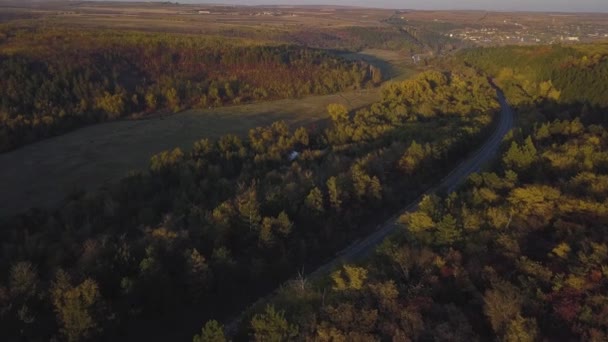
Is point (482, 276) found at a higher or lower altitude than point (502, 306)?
lower

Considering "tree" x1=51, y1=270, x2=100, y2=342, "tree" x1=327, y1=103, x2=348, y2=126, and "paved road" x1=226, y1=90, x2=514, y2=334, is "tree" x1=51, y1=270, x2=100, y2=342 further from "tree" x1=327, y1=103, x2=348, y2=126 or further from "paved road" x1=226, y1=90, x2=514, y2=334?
"tree" x1=327, y1=103, x2=348, y2=126

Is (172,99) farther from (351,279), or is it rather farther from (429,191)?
(351,279)

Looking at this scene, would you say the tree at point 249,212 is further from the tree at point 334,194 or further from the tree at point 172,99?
the tree at point 172,99

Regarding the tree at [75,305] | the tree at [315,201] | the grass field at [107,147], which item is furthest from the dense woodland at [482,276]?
the grass field at [107,147]

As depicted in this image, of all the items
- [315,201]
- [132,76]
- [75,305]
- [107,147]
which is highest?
[132,76]

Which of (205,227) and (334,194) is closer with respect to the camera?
(205,227)

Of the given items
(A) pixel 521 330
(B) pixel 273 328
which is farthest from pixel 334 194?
(A) pixel 521 330

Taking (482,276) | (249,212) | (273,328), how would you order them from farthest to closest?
(249,212) → (482,276) → (273,328)
